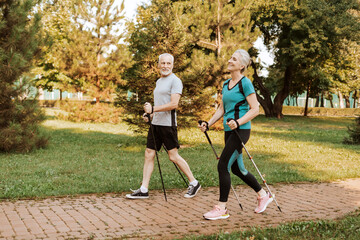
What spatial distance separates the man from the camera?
Result: 6.37 metres

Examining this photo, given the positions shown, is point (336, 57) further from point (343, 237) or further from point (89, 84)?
point (343, 237)

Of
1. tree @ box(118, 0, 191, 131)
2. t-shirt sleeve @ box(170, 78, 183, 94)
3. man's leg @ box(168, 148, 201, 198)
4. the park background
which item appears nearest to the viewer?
t-shirt sleeve @ box(170, 78, 183, 94)

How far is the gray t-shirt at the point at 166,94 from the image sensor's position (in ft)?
21.0

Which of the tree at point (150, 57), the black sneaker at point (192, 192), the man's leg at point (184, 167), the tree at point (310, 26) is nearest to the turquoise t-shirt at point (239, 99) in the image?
the man's leg at point (184, 167)

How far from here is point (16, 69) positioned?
11.2 meters

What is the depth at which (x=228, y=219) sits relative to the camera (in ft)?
18.0

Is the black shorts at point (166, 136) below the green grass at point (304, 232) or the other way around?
the other way around

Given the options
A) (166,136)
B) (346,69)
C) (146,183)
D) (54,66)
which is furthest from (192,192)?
(346,69)

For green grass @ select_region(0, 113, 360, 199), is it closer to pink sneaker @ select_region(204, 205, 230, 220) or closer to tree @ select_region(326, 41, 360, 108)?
pink sneaker @ select_region(204, 205, 230, 220)

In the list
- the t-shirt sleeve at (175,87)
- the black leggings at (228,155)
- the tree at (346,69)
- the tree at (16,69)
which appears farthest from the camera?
the tree at (346,69)

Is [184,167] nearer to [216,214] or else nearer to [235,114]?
[216,214]

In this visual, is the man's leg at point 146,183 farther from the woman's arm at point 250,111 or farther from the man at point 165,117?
the woman's arm at point 250,111

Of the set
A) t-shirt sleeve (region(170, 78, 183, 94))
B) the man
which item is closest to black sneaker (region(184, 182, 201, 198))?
the man

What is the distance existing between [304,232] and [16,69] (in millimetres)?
8973
